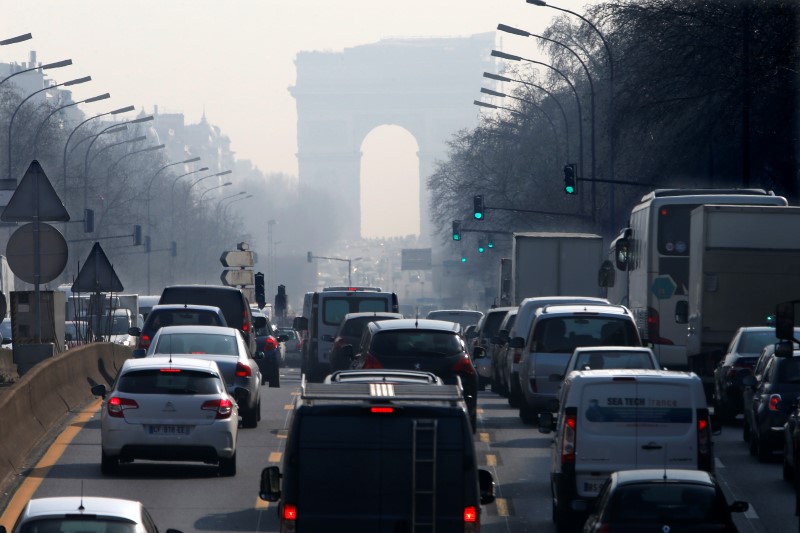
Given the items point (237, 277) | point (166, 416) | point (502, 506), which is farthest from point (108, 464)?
point (237, 277)

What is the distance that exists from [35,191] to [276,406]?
617cm

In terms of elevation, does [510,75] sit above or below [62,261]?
above

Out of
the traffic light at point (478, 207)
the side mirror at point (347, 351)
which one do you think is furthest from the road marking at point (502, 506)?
the traffic light at point (478, 207)

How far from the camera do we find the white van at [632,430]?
50.1 ft

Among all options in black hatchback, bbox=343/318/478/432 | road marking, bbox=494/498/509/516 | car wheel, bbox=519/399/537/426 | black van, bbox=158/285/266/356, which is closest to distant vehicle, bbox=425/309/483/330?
black van, bbox=158/285/266/356

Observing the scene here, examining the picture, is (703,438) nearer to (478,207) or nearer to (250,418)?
(250,418)

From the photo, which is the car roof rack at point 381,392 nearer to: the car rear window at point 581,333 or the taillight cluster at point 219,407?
the taillight cluster at point 219,407

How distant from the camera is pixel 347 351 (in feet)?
85.6

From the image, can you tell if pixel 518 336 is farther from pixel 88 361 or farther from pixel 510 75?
pixel 510 75

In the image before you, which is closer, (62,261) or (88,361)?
(62,261)

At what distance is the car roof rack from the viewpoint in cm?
1039

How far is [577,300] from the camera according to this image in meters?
29.6

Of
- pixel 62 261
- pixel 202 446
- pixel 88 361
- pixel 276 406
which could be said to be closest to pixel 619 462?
pixel 202 446

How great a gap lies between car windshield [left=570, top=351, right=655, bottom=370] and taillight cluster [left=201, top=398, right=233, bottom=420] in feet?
14.9
